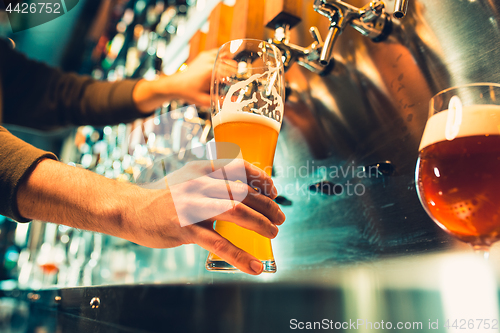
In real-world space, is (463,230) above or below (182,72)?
below

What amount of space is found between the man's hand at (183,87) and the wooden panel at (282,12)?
240 mm

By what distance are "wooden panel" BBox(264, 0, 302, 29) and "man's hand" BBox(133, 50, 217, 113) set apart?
0.24 m

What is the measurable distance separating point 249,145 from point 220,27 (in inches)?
41.0

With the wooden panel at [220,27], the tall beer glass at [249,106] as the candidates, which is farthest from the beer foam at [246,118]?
the wooden panel at [220,27]

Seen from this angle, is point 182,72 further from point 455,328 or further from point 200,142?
point 455,328

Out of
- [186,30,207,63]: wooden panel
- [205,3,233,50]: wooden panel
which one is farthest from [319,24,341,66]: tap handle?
[186,30,207,63]: wooden panel

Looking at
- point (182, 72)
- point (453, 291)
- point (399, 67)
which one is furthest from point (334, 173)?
point (182, 72)

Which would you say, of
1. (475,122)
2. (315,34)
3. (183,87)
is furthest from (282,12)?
(475,122)

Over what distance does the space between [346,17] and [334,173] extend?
47 centimetres

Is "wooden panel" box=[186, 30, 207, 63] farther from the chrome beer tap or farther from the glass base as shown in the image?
the glass base

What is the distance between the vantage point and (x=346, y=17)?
0.89 m

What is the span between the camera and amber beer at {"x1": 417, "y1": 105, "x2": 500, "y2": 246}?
40cm

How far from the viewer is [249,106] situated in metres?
0.70

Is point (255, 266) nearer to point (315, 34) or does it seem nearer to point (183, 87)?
point (315, 34)
